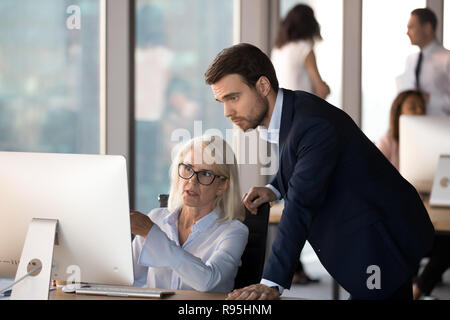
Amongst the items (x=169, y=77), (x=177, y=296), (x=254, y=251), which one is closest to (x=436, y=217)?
(x=254, y=251)

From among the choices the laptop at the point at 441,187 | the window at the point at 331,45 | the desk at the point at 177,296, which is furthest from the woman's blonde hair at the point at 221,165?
the window at the point at 331,45

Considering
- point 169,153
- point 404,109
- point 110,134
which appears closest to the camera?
point 404,109

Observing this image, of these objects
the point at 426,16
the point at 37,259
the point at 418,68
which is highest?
the point at 426,16

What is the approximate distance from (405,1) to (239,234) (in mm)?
3776

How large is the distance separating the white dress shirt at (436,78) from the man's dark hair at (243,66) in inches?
125

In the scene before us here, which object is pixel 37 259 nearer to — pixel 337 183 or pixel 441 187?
pixel 337 183

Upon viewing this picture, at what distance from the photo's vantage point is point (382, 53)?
5.62m

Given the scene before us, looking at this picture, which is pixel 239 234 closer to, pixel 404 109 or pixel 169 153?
pixel 404 109

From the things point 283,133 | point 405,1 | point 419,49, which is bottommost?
point 283,133

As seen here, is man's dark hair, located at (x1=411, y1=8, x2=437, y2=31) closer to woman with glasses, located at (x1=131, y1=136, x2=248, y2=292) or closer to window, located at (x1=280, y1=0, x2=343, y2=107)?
window, located at (x1=280, y1=0, x2=343, y2=107)

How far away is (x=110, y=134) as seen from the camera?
477 cm

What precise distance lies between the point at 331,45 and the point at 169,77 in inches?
55.7

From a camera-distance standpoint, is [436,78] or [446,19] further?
[446,19]
